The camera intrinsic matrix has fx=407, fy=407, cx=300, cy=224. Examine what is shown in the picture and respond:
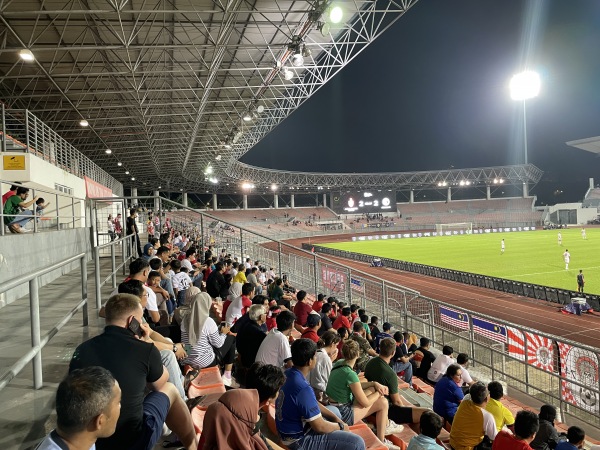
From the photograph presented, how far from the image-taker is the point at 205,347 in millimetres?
4582

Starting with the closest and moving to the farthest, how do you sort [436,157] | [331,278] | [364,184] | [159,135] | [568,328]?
1. [331,278]
2. [568,328]
3. [159,135]
4. [364,184]
5. [436,157]

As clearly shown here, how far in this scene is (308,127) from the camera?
83.5 metres

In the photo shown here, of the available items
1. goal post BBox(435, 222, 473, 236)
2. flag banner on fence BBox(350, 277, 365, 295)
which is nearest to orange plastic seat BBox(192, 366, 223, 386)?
flag banner on fence BBox(350, 277, 365, 295)

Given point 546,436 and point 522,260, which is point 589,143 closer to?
point 522,260

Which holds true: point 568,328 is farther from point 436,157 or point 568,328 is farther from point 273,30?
point 436,157

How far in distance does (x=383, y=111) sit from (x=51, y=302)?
84.8 metres

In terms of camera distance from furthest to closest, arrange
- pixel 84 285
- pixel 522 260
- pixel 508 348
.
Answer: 1. pixel 522 260
2. pixel 508 348
3. pixel 84 285

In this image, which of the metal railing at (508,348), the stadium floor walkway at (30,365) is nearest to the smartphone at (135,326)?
the stadium floor walkway at (30,365)

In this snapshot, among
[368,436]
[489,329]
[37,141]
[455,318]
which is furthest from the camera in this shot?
[37,141]

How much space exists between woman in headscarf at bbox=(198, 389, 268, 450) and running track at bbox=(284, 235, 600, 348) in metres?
14.1

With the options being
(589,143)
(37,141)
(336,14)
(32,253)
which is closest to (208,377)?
(32,253)

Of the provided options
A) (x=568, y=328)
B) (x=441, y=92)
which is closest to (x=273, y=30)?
(x=568, y=328)

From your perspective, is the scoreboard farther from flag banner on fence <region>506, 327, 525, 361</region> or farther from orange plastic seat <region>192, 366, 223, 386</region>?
orange plastic seat <region>192, 366, 223, 386</region>

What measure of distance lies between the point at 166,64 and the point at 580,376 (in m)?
18.1
